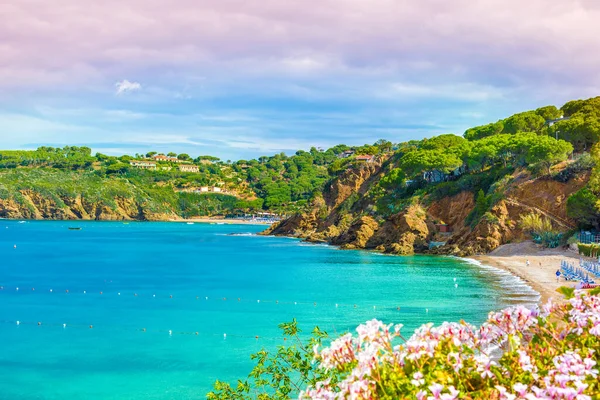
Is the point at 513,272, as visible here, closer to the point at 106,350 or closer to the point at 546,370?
the point at 106,350

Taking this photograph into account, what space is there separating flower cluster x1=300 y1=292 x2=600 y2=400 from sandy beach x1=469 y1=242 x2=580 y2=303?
33.7 metres

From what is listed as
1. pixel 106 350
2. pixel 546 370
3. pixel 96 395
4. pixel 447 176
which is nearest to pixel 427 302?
pixel 106 350

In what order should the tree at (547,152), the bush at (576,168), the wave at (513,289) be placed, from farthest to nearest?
the tree at (547,152)
the bush at (576,168)
the wave at (513,289)

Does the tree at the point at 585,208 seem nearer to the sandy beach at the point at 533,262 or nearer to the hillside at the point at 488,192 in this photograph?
the hillside at the point at 488,192

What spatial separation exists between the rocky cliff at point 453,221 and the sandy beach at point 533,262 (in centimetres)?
276

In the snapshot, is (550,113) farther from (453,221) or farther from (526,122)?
(453,221)

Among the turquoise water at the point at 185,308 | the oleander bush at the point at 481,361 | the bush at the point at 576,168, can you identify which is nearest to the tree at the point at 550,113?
the bush at the point at 576,168

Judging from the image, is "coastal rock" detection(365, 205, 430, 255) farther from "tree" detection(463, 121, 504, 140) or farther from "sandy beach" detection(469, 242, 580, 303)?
"tree" detection(463, 121, 504, 140)

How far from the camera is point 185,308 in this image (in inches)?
1598

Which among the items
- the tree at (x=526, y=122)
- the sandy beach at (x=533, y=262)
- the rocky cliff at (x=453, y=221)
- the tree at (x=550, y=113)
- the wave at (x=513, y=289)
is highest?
the tree at (x=550, y=113)

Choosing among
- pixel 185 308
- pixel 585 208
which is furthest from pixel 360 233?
pixel 185 308

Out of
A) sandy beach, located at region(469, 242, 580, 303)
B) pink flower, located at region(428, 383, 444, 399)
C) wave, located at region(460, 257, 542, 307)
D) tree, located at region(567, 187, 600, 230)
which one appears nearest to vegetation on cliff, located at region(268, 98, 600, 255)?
tree, located at region(567, 187, 600, 230)

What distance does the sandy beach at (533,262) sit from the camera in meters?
43.7

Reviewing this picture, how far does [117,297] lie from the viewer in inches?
1804
